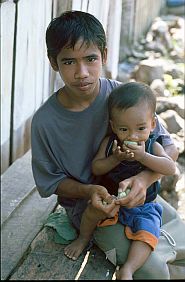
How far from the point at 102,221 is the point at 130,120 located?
0.52 metres

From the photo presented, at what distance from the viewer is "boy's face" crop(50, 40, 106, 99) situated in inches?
93.0

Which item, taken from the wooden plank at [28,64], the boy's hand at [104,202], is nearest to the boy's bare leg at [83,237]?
the boy's hand at [104,202]

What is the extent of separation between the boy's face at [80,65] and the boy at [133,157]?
149mm

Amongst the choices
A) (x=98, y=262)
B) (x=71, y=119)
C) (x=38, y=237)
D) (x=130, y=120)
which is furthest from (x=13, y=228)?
(x=130, y=120)

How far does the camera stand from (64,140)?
8.44 feet

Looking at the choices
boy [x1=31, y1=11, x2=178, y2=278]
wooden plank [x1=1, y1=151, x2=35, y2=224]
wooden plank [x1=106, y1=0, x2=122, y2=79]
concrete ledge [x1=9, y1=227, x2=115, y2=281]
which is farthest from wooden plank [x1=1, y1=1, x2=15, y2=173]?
wooden plank [x1=106, y1=0, x2=122, y2=79]

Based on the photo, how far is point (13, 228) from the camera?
3264mm

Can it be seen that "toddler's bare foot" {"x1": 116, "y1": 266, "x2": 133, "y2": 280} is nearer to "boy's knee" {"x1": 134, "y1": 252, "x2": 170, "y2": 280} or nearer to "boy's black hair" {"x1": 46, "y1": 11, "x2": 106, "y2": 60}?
"boy's knee" {"x1": 134, "y1": 252, "x2": 170, "y2": 280}

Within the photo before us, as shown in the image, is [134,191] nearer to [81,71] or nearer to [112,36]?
[81,71]

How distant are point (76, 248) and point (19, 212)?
90cm

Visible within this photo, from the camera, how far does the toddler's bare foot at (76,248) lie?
259cm

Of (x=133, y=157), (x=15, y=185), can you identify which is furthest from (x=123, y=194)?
(x=15, y=185)

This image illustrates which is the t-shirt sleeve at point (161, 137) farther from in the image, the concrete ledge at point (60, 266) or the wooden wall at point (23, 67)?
the wooden wall at point (23, 67)

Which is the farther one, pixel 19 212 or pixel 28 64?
pixel 28 64
